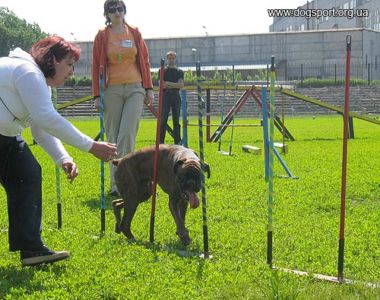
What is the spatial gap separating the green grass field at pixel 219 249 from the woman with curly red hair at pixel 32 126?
0.30 meters

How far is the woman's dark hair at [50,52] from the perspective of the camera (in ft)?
14.0

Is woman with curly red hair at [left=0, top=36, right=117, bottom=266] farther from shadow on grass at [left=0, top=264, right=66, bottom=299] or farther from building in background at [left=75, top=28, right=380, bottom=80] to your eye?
building in background at [left=75, top=28, right=380, bottom=80]

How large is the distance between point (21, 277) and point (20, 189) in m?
0.61

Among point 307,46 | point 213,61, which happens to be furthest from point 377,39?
point 213,61

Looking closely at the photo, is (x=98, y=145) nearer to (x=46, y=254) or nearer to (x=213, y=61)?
(x=46, y=254)

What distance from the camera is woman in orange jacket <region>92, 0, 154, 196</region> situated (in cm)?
712

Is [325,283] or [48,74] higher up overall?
[48,74]

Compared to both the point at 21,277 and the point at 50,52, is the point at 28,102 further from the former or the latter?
the point at 21,277

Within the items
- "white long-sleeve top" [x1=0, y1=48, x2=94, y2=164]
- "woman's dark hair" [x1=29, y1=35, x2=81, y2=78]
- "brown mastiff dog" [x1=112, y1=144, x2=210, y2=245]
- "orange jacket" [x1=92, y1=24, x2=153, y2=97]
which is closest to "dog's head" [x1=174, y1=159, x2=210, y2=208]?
"brown mastiff dog" [x1=112, y1=144, x2=210, y2=245]

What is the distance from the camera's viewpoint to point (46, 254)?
14.5 ft

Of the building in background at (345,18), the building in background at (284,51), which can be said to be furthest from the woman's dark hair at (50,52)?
the building in background at (345,18)

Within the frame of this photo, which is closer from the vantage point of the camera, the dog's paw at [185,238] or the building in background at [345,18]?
the dog's paw at [185,238]

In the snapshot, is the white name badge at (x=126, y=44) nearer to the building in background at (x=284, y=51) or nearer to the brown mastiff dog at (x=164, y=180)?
the brown mastiff dog at (x=164, y=180)

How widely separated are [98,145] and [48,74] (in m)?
0.64
